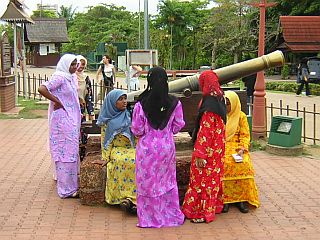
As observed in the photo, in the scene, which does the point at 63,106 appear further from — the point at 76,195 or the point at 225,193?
the point at 225,193

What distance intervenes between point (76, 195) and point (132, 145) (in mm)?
1078

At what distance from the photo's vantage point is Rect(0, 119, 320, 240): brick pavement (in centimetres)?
563

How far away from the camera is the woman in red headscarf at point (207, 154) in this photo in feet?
19.4

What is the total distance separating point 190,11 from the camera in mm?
44406

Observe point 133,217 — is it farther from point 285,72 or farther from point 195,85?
point 285,72

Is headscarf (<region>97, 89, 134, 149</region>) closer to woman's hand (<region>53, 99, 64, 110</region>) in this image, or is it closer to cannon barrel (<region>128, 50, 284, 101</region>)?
woman's hand (<region>53, 99, 64, 110</region>)

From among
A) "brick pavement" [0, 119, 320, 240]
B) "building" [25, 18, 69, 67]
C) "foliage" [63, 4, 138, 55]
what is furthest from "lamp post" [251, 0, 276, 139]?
"building" [25, 18, 69, 67]

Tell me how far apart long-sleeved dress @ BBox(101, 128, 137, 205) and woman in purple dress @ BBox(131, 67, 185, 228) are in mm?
412

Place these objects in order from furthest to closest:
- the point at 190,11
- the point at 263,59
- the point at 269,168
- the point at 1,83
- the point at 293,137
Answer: the point at 190,11 < the point at 1,83 < the point at 293,137 < the point at 269,168 < the point at 263,59

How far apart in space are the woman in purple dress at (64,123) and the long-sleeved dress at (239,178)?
190 cm

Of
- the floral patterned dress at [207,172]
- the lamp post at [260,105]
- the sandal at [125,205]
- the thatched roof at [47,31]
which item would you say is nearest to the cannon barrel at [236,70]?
the floral patterned dress at [207,172]

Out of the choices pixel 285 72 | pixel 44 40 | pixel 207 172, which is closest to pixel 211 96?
pixel 207 172

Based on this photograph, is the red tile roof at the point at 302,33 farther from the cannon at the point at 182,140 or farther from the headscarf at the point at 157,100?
the headscarf at the point at 157,100

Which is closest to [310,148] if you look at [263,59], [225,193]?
[263,59]
